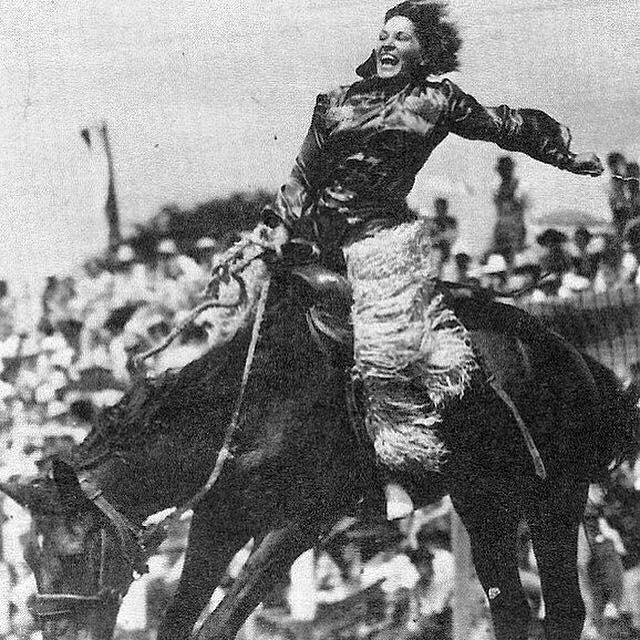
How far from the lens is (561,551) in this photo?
3.80m

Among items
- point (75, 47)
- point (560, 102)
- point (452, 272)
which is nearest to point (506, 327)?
point (452, 272)

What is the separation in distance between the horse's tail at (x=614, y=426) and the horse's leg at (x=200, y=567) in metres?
1.41

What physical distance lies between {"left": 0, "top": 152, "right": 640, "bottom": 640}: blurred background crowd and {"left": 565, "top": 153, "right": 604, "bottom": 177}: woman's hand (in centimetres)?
6

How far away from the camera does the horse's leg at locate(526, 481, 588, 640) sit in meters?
3.79

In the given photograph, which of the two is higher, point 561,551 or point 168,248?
point 168,248

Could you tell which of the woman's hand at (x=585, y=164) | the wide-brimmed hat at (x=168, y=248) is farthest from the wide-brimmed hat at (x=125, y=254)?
the woman's hand at (x=585, y=164)

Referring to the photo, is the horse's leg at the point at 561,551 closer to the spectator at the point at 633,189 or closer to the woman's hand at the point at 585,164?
the spectator at the point at 633,189

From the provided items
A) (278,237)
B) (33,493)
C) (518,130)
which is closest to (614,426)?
(518,130)

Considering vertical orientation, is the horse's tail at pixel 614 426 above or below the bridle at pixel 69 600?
above

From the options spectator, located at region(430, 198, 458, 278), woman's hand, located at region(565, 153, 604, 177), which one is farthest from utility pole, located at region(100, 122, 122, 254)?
woman's hand, located at region(565, 153, 604, 177)

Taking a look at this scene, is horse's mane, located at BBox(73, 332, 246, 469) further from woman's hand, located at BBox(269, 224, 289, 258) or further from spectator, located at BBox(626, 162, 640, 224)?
spectator, located at BBox(626, 162, 640, 224)

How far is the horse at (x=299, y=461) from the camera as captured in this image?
3697 millimetres

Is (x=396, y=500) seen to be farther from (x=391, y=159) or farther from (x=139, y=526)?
(x=391, y=159)

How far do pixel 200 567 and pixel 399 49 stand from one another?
7.01 ft
